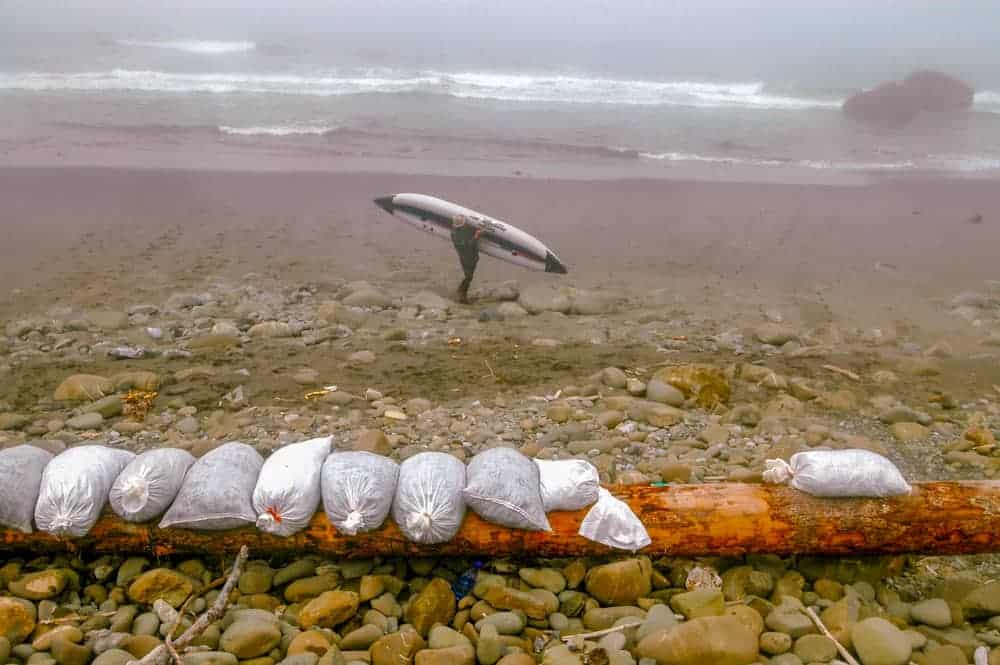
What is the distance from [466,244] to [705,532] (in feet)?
17.6

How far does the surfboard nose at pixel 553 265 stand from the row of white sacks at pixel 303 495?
543cm

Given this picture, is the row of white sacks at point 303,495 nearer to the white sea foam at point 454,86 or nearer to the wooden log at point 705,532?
the wooden log at point 705,532

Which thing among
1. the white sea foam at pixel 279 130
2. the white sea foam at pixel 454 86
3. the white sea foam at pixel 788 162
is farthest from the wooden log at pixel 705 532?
the white sea foam at pixel 454 86

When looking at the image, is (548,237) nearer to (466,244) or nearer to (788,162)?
(466,244)

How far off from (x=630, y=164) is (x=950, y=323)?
809 cm

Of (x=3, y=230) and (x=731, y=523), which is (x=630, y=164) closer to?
(x=3, y=230)

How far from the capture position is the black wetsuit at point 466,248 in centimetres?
854

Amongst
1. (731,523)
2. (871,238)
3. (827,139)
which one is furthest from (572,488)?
(827,139)

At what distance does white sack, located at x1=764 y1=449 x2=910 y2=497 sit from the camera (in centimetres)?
384

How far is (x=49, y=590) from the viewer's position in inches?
140

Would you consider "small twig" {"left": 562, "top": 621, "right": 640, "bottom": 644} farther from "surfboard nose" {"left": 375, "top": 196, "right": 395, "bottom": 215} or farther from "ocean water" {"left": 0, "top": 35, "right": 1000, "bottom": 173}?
"ocean water" {"left": 0, "top": 35, "right": 1000, "bottom": 173}

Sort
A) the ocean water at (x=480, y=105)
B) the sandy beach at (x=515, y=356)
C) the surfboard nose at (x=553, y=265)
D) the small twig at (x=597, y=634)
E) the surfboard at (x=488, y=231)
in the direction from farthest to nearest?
the ocean water at (x=480, y=105)
the surfboard nose at (x=553, y=265)
the surfboard at (x=488, y=231)
the sandy beach at (x=515, y=356)
the small twig at (x=597, y=634)

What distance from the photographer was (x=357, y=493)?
3.65 meters

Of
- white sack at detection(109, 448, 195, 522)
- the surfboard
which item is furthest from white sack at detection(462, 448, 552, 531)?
the surfboard
